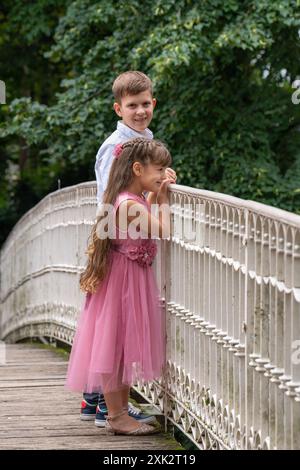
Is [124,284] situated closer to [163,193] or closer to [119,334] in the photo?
Result: [119,334]

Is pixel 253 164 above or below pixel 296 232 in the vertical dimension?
above

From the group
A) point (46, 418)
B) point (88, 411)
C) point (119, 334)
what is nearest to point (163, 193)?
point (119, 334)

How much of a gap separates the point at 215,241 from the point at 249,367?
71cm

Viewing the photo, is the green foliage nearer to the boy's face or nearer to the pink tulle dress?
the boy's face

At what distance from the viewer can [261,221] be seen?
13.6ft

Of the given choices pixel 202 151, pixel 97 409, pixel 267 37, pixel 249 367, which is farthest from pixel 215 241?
pixel 202 151

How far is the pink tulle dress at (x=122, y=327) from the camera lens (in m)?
5.55

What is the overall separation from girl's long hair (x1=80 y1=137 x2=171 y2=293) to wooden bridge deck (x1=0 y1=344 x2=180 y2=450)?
0.75 metres

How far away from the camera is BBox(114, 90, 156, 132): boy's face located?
234 inches

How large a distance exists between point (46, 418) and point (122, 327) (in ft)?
3.46

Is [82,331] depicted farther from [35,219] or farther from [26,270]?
[26,270]

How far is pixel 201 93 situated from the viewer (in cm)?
1396
